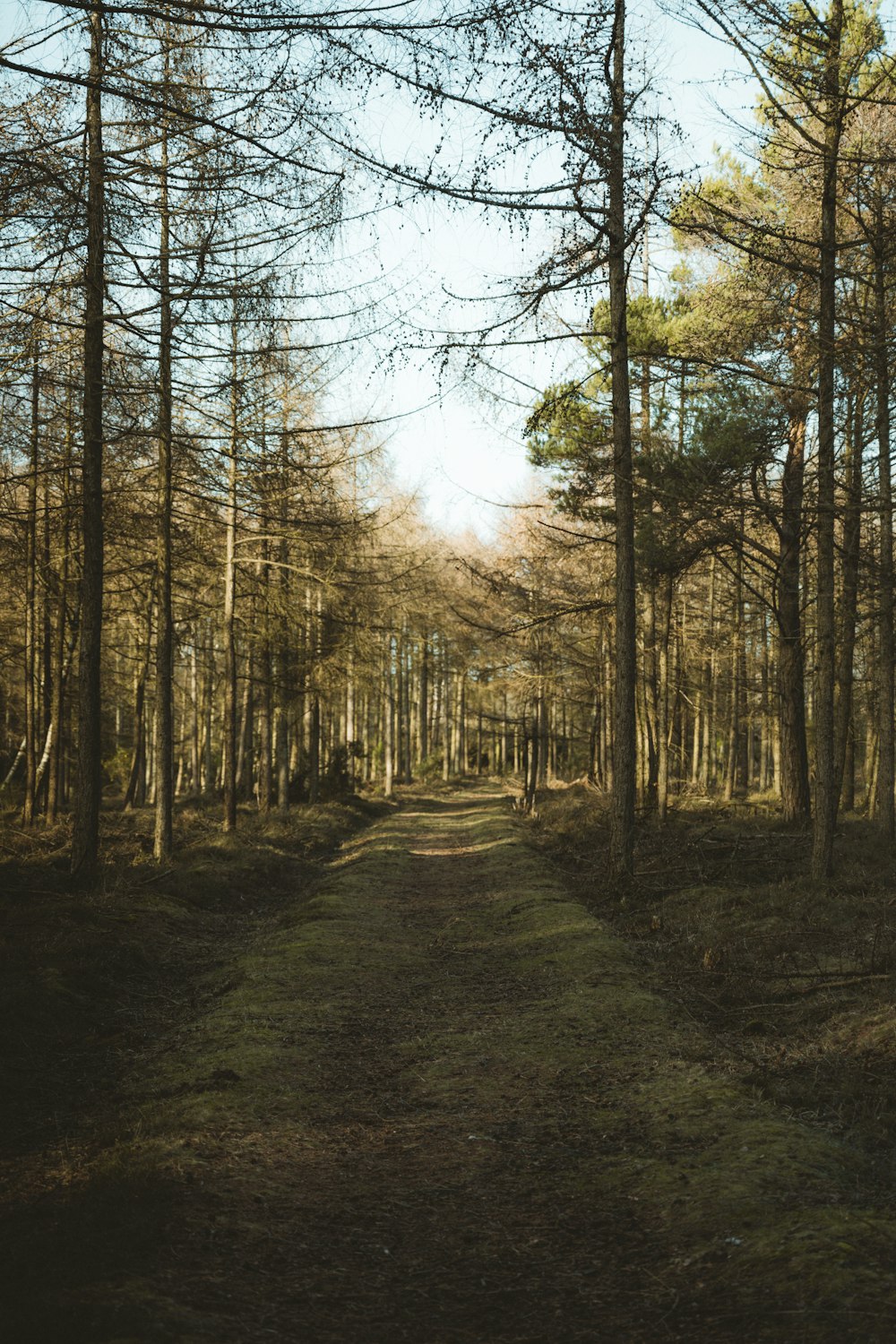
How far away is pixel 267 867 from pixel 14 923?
674 centimetres

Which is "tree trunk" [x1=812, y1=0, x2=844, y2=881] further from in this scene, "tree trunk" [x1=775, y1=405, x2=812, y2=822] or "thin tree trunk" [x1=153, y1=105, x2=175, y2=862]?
"thin tree trunk" [x1=153, y1=105, x2=175, y2=862]

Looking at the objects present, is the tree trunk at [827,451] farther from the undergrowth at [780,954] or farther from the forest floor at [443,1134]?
the forest floor at [443,1134]

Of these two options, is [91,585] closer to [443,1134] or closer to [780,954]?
[443,1134]

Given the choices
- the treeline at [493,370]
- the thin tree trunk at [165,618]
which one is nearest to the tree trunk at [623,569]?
the treeline at [493,370]

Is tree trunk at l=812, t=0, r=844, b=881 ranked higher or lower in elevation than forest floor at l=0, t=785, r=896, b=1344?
higher

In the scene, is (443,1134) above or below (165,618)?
below

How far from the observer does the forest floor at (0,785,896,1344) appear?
336 cm

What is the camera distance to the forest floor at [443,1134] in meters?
3.36

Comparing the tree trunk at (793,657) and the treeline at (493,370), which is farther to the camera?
the tree trunk at (793,657)

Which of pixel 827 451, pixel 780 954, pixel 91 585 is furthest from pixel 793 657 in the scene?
pixel 91 585

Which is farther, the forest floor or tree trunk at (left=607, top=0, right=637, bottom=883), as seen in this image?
tree trunk at (left=607, top=0, right=637, bottom=883)

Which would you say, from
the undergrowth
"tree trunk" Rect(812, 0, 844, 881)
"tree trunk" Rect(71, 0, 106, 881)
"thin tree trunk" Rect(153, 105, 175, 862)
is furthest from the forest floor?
"thin tree trunk" Rect(153, 105, 175, 862)

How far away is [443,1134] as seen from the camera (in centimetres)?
510

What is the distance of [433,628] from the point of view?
41594mm
